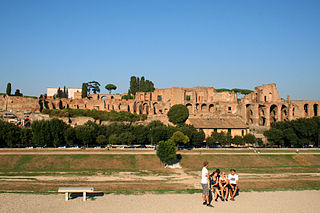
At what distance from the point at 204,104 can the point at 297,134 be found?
2461 centimetres

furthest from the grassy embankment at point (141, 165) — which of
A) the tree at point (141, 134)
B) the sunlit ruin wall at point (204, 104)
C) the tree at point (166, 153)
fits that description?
the sunlit ruin wall at point (204, 104)

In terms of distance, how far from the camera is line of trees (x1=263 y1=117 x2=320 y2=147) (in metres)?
46.2

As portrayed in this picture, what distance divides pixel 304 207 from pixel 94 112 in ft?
160

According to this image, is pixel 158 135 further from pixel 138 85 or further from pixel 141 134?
pixel 138 85

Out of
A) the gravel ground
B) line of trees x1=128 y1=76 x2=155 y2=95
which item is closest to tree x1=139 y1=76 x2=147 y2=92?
line of trees x1=128 y1=76 x2=155 y2=95

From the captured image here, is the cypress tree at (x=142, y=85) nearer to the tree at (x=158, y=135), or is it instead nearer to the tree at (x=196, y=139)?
the tree at (x=158, y=135)

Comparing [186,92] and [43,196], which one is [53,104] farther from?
[43,196]

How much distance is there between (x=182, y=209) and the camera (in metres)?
13.5

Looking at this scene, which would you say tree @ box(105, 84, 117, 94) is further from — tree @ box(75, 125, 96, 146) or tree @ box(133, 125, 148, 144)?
tree @ box(75, 125, 96, 146)

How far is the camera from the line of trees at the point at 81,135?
40.3 metres

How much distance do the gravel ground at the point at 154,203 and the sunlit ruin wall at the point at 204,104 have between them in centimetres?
4224

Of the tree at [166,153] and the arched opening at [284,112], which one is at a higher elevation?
the arched opening at [284,112]

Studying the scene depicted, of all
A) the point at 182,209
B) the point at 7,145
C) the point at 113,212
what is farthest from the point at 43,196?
the point at 7,145

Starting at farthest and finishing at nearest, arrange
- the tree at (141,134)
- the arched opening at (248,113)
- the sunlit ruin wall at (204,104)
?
the arched opening at (248,113) < the sunlit ruin wall at (204,104) < the tree at (141,134)
